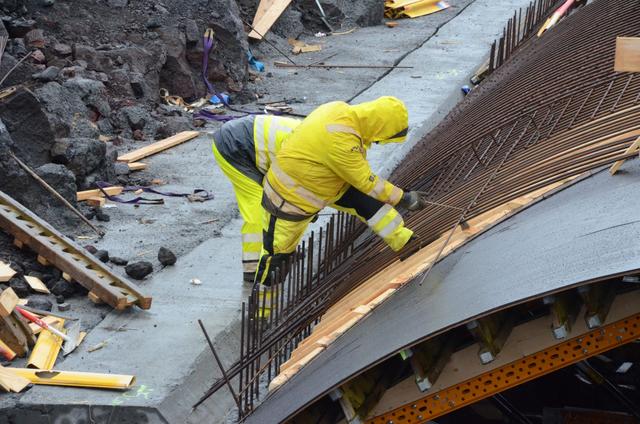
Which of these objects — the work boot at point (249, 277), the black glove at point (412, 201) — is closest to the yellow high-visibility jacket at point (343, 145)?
the black glove at point (412, 201)

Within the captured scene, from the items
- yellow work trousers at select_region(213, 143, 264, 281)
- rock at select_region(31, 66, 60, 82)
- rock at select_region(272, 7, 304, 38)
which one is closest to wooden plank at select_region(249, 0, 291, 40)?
rock at select_region(272, 7, 304, 38)

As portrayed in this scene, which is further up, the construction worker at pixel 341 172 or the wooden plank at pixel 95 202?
the wooden plank at pixel 95 202

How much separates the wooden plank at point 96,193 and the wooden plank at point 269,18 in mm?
7500

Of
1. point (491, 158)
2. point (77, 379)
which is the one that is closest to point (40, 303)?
point (77, 379)

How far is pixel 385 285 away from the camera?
5777 millimetres

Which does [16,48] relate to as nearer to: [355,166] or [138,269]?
[138,269]

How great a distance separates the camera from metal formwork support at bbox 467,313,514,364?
4488mm

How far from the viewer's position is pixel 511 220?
17.7 feet

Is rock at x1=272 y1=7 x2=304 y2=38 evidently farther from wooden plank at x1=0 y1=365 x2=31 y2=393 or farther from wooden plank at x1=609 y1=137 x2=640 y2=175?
wooden plank at x1=609 y1=137 x2=640 y2=175

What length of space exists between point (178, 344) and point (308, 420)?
1.88m

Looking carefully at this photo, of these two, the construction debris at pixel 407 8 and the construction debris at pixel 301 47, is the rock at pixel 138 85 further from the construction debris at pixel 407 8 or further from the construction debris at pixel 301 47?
the construction debris at pixel 407 8

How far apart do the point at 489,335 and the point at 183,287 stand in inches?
145

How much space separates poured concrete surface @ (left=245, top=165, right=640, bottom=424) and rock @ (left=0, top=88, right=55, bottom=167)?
15.3ft

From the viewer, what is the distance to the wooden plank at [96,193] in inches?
364
